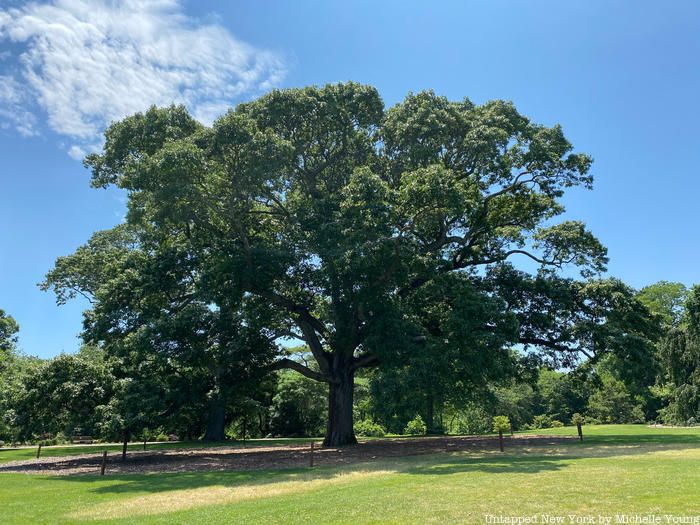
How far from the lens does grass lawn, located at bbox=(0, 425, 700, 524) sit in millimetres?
9633

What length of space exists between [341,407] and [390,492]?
1827 centimetres

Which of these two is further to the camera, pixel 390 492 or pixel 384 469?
pixel 384 469

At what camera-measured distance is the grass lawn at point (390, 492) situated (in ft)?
31.6

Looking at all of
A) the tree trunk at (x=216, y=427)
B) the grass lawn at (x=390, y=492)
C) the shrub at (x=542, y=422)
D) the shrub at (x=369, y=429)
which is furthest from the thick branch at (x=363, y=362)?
the shrub at (x=542, y=422)

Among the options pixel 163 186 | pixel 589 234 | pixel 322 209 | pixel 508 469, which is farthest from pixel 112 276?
pixel 589 234

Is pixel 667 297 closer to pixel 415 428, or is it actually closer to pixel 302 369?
pixel 415 428

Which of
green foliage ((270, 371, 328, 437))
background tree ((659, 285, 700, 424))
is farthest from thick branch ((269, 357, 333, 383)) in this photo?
background tree ((659, 285, 700, 424))

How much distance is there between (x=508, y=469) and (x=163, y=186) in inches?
691

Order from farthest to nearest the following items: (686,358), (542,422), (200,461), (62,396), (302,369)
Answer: (542,422), (686,358), (302,369), (200,461), (62,396)

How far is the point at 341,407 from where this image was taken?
3039 cm

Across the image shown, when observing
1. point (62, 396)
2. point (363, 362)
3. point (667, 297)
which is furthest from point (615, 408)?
point (62, 396)

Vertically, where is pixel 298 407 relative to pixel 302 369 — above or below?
below

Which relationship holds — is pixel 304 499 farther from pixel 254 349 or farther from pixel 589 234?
pixel 589 234

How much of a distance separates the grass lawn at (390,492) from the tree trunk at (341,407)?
999cm
